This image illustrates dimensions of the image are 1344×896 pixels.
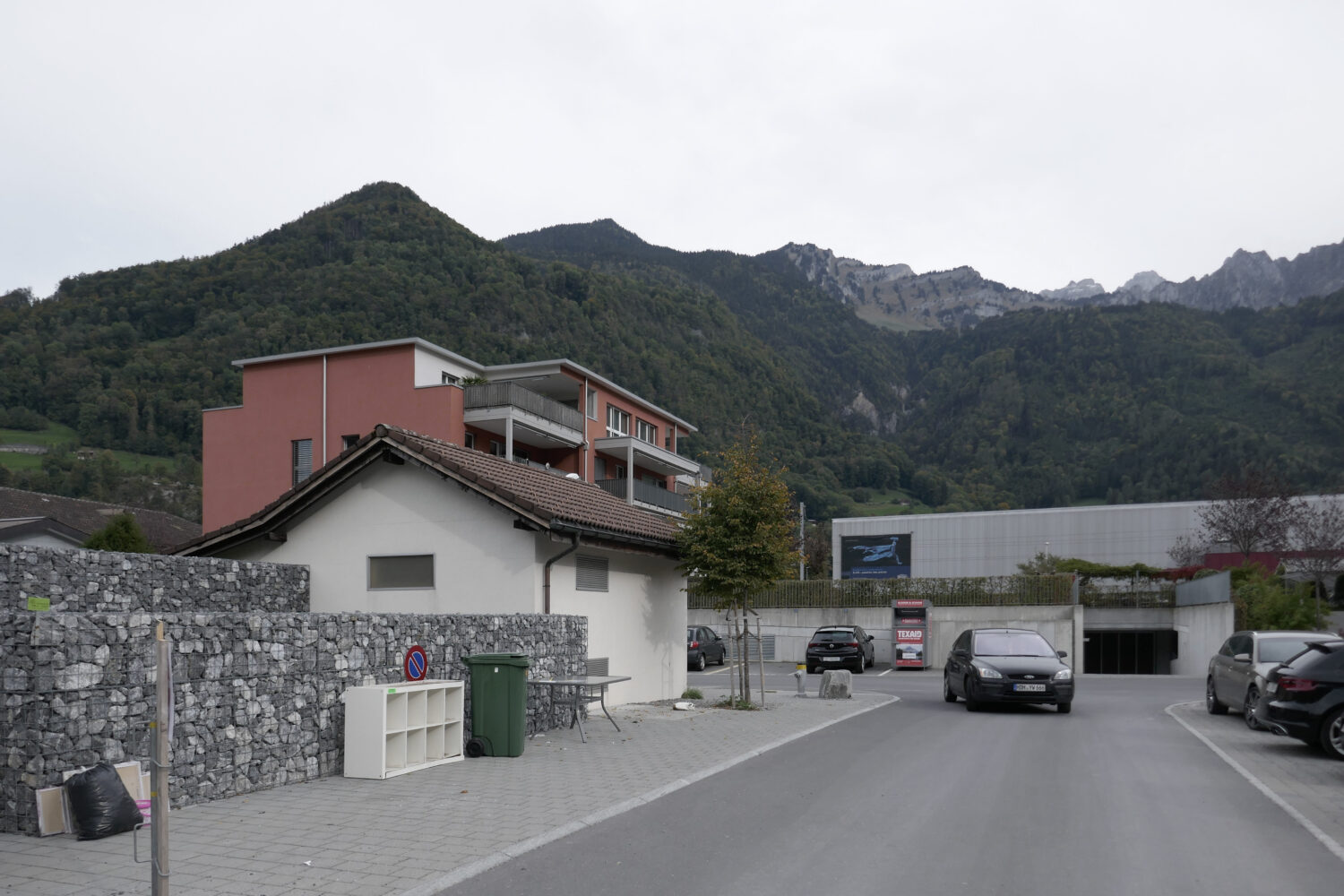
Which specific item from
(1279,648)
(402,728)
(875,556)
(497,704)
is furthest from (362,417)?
(875,556)

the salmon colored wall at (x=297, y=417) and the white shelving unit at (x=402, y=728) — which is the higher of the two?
the salmon colored wall at (x=297, y=417)

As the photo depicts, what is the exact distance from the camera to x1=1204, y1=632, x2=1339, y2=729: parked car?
16.8 meters

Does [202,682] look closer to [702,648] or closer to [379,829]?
[379,829]

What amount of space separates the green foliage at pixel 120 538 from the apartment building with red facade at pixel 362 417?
842cm

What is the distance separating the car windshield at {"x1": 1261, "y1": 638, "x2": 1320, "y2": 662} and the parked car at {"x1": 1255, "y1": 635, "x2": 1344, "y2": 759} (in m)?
3.89

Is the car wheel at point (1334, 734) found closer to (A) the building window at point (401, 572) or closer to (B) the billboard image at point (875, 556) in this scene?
(A) the building window at point (401, 572)

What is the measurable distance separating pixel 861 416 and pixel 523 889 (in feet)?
449

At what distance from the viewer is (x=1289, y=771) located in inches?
471

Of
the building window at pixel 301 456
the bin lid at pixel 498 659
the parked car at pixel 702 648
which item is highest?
the building window at pixel 301 456

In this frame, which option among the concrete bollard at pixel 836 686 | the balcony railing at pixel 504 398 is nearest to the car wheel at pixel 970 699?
the concrete bollard at pixel 836 686

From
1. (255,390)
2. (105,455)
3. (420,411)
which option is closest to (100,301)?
(105,455)

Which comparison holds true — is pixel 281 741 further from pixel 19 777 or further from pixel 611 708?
pixel 611 708

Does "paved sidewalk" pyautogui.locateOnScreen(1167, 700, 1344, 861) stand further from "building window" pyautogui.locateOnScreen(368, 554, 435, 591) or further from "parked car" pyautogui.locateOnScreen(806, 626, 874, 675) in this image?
"parked car" pyautogui.locateOnScreen(806, 626, 874, 675)

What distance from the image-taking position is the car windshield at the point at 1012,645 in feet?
64.9
